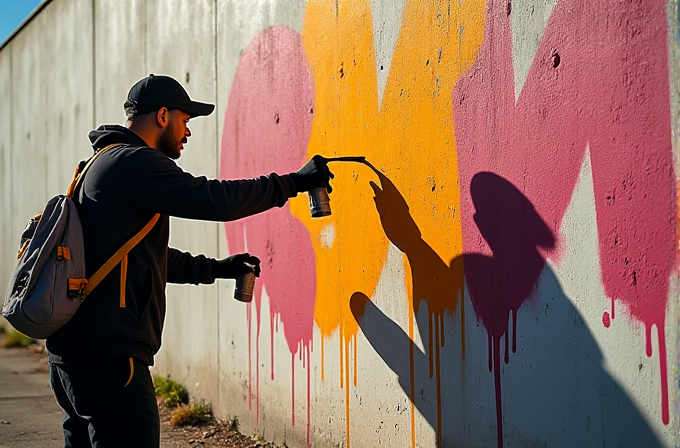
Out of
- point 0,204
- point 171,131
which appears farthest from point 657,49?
point 0,204

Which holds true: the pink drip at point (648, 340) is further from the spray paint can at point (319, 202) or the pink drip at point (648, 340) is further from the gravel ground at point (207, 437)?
the gravel ground at point (207, 437)

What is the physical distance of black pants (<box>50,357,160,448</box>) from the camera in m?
3.07

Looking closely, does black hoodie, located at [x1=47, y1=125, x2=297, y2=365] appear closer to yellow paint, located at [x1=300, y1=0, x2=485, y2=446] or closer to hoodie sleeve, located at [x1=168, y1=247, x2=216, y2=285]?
hoodie sleeve, located at [x1=168, y1=247, x2=216, y2=285]

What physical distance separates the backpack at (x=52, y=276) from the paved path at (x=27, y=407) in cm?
285

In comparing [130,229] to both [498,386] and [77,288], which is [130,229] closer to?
[77,288]

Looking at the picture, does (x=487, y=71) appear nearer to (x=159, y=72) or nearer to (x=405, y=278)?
(x=405, y=278)

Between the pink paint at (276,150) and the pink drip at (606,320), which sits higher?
the pink paint at (276,150)

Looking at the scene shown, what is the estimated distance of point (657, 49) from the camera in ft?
8.69

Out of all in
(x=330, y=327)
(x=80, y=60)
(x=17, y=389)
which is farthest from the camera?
(x=80, y=60)

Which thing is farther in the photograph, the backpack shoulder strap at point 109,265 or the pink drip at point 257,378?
the pink drip at point 257,378

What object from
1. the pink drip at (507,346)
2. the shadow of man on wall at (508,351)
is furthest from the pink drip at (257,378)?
the pink drip at (507,346)

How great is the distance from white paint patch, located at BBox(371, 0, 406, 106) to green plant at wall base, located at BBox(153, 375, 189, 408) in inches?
133

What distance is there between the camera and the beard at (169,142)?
141 inches

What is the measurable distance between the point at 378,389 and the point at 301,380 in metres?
0.82
